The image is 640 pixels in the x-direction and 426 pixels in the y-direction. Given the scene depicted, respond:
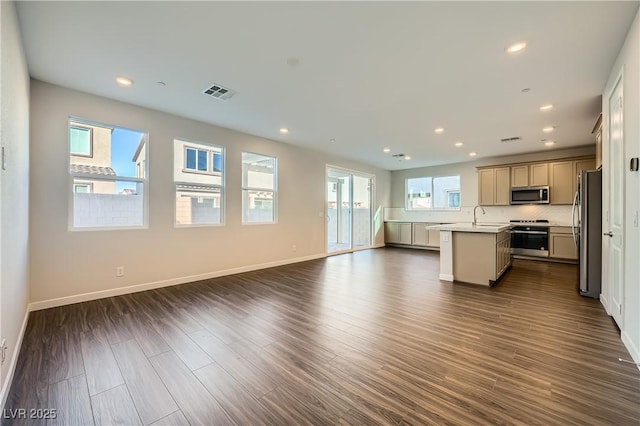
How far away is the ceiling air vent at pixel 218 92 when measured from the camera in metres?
3.37

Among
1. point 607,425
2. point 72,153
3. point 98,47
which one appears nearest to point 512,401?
point 607,425

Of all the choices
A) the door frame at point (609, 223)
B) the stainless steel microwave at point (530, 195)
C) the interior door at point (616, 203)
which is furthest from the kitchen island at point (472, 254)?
the stainless steel microwave at point (530, 195)

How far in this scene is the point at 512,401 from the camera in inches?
64.3

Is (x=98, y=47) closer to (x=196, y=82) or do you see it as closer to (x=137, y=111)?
(x=196, y=82)

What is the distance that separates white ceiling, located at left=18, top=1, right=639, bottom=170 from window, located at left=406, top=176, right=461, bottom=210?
387 cm

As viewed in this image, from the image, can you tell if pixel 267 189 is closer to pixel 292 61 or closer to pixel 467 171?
pixel 292 61

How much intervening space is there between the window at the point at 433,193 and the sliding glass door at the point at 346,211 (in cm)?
173

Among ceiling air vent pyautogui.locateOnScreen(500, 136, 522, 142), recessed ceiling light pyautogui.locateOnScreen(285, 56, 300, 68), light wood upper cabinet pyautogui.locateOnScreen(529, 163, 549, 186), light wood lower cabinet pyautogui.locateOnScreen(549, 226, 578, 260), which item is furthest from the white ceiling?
light wood lower cabinet pyautogui.locateOnScreen(549, 226, 578, 260)

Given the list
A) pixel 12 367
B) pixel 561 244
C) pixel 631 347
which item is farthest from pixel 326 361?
pixel 561 244

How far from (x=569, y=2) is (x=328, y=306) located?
345 centimetres

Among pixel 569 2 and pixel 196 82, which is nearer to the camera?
pixel 569 2

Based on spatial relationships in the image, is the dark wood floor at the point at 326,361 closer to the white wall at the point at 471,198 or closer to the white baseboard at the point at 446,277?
the white baseboard at the point at 446,277

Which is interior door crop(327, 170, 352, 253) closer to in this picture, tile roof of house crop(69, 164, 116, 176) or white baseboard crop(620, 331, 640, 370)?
tile roof of house crop(69, 164, 116, 176)

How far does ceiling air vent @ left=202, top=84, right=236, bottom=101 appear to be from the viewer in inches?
133
